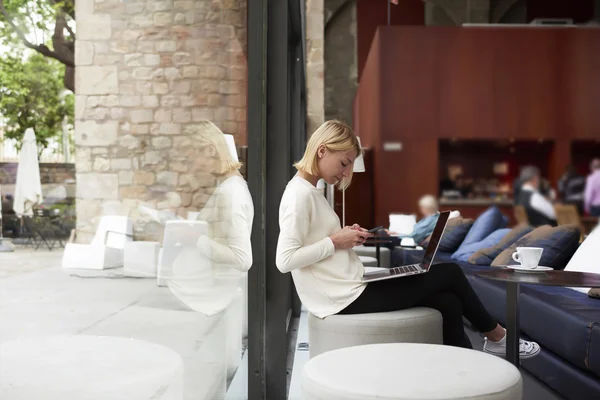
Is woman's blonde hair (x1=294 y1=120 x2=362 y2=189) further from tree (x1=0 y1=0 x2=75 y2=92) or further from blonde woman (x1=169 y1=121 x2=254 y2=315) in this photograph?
tree (x1=0 y1=0 x2=75 y2=92)

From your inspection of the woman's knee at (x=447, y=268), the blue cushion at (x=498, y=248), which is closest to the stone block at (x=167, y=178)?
the woman's knee at (x=447, y=268)

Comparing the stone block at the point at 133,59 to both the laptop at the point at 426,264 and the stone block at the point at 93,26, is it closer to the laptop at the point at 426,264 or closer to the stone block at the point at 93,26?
the stone block at the point at 93,26

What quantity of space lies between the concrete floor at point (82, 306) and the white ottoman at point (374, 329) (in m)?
1.17

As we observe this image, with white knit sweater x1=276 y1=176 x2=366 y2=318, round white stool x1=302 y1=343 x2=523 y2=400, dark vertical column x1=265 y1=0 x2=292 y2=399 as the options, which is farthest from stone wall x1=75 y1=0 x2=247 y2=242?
dark vertical column x1=265 y1=0 x2=292 y2=399

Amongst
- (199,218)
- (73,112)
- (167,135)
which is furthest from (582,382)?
(73,112)

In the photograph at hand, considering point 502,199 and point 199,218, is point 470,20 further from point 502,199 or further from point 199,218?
point 199,218

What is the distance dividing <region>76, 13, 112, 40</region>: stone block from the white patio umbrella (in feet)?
0.58

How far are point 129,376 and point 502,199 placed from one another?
1082 centimetres

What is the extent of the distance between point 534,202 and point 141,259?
29.8 ft

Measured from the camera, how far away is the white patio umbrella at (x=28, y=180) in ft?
2.13

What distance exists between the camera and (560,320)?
109 inches

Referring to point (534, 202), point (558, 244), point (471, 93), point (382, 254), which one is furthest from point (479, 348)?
point (471, 93)

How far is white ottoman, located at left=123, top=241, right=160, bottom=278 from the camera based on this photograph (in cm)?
90

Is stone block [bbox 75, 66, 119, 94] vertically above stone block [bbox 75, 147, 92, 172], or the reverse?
stone block [bbox 75, 66, 119, 94]
